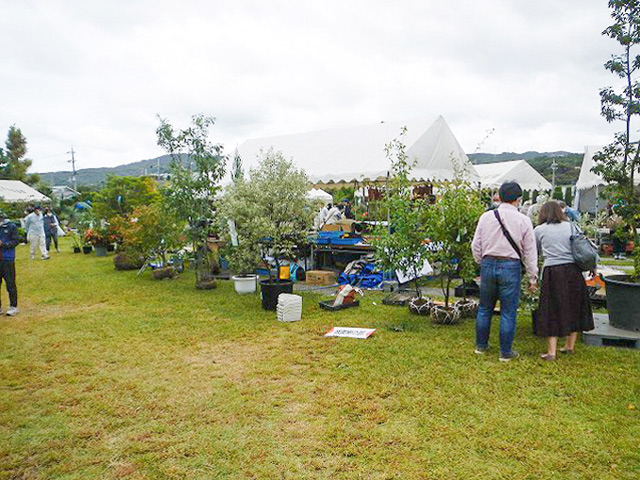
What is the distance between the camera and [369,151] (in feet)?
41.2

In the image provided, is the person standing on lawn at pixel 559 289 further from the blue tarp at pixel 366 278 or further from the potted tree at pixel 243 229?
the potted tree at pixel 243 229

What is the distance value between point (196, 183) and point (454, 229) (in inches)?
211

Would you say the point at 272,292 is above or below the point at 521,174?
below

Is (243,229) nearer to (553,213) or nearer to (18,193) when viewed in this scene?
(553,213)

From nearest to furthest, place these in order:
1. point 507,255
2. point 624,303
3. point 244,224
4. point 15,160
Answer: point 507,255
point 624,303
point 244,224
point 15,160

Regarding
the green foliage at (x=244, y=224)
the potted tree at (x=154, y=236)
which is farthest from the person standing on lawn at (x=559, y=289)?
the potted tree at (x=154, y=236)

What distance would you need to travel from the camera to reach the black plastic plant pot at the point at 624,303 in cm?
489

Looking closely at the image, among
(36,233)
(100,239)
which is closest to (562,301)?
(100,239)

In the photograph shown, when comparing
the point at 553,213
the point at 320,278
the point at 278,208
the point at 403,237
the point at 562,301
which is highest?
the point at 278,208

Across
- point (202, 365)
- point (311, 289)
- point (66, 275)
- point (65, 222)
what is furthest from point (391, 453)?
point (65, 222)

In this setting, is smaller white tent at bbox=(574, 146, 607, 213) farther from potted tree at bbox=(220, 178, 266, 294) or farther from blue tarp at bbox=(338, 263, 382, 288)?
potted tree at bbox=(220, 178, 266, 294)

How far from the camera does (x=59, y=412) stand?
3.69 m

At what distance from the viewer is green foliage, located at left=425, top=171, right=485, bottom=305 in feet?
18.9

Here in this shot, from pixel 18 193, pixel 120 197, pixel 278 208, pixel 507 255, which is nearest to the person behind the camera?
pixel 507 255
